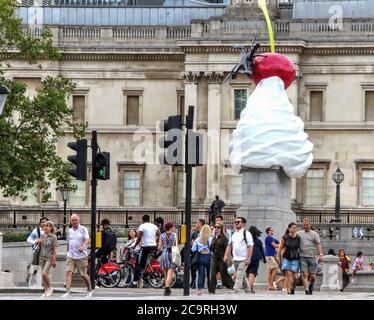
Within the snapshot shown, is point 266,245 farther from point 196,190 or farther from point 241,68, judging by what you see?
point 196,190

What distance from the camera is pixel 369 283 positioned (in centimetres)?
6381

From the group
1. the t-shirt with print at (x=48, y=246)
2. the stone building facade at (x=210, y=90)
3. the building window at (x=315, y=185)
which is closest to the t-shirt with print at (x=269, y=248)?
the t-shirt with print at (x=48, y=246)

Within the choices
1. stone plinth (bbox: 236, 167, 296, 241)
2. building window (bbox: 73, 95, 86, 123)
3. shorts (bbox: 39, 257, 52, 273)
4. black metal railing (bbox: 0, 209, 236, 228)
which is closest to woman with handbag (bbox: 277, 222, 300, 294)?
shorts (bbox: 39, 257, 52, 273)

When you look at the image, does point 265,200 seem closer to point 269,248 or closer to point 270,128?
point 270,128

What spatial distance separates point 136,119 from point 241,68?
130 feet

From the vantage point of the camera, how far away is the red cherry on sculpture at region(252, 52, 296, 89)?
65.4 metres

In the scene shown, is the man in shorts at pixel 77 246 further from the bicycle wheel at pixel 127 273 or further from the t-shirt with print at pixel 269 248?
the bicycle wheel at pixel 127 273

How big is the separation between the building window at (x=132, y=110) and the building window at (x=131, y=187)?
2.43 m

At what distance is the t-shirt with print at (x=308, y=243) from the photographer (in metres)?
46.0

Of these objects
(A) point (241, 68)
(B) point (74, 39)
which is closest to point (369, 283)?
(A) point (241, 68)

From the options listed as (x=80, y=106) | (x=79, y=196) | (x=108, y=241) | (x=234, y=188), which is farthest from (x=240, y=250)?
(x=80, y=106)

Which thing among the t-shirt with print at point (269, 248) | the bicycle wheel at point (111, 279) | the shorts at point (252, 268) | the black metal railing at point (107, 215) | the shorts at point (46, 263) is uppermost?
the black metal railing at point (107, 215)

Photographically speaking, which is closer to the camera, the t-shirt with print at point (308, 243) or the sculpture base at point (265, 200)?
the t-shirt with print at point (308, 243)

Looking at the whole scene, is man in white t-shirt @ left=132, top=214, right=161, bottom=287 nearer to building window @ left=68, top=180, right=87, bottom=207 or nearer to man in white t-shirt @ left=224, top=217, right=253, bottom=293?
man in white t-shirt @ left=224, top=217, right=253, bottom=293
